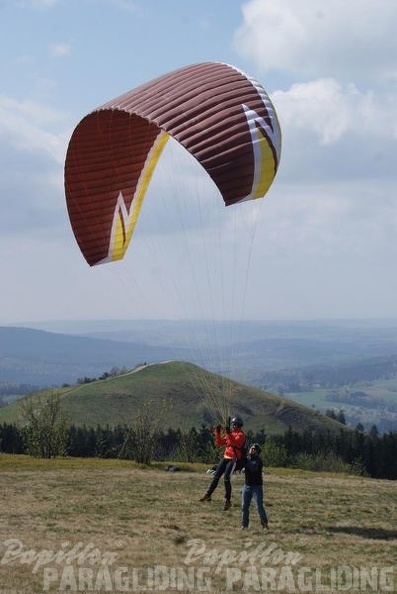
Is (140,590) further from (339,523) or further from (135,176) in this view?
(135,176)

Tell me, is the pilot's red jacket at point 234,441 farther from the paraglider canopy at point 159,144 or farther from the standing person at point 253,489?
the paraglider canopy at point 159,144

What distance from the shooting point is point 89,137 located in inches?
857

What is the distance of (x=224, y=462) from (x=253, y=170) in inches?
285

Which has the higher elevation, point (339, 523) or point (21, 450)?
point (339, 523)

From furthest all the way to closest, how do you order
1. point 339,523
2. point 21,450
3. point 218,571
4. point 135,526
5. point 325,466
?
point 21,450, point 325,466, point 339,523, point 135,526, point 218,571

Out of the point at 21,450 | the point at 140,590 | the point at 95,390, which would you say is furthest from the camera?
the point at 95,390

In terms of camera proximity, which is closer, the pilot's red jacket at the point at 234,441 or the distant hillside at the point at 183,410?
the pilot's red jacket at the point at 234,441

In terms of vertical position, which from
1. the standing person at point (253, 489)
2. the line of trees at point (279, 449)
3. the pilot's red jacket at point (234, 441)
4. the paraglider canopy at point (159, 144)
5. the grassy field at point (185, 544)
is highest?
the paraglider canopy at point (159, 144)

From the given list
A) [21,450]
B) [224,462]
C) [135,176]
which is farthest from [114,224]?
[21,450]

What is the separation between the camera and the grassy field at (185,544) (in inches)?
509

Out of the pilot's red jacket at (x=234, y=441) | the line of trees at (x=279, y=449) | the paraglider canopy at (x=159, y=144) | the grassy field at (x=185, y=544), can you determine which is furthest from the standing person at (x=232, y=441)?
the line of trees at (x=279, y=449)

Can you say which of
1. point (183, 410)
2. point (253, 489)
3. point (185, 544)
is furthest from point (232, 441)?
point (183, 410)

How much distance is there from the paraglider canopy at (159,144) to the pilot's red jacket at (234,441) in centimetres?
565

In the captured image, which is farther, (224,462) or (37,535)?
(224,462)
